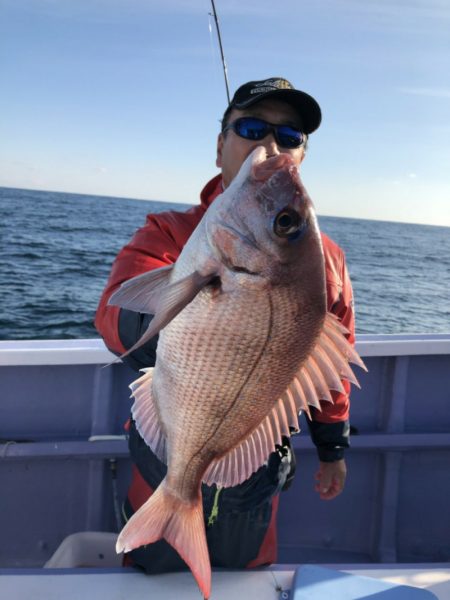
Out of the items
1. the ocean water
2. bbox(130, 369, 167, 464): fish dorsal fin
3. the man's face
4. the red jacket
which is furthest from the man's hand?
the ocean water

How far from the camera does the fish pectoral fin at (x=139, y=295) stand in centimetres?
130

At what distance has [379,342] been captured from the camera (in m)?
3.19

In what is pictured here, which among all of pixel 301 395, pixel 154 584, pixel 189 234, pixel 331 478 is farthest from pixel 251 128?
pixel 154 584

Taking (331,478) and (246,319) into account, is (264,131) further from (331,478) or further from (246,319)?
(331,478)

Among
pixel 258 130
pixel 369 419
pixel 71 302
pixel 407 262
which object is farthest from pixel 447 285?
pixel 258 130

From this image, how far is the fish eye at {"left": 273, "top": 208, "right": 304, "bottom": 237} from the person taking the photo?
4.29 ft

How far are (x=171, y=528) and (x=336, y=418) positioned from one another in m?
0.91

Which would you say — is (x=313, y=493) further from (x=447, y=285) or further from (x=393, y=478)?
(x=447, y=285)

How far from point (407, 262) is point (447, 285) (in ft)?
34.8

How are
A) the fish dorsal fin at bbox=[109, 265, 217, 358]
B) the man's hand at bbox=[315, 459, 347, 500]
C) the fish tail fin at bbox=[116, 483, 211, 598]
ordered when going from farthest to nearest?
the man's hand at bbox=[315, 459, 347, 500] → the fish tail fin at bbox=[116, 483, 211, 598] → the fish dorsal fin at bbox=[109, 265, 217, 358]

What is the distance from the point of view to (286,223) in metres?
1.31

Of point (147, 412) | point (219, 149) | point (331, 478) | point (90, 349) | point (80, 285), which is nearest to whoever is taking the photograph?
point (147, 412)

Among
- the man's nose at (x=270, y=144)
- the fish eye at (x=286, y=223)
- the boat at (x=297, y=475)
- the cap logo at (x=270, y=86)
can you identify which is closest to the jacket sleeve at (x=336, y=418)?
the boat at (x=297, y=475)

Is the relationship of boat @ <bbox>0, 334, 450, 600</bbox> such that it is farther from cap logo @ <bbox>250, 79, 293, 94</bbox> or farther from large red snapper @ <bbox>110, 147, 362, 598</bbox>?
cap logo @ <bbox>250, 79, 293, 94</bbox>
